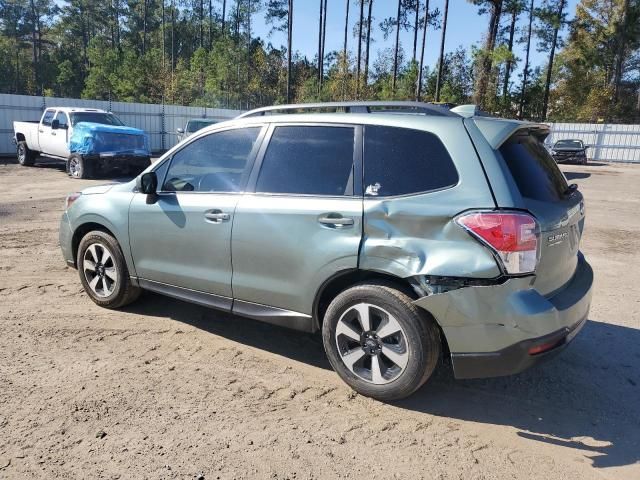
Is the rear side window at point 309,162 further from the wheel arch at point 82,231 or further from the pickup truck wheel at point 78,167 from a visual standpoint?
the pickup truck wheel at point 78,167

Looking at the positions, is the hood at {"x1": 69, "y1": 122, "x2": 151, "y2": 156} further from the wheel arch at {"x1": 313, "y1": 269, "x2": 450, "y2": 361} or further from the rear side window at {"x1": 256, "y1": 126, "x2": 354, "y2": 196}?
the wheel arch at {"x1": 313, "y1": 269, "x2": 450, "y2": 361}

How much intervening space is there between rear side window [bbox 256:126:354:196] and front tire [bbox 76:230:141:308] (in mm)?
1710

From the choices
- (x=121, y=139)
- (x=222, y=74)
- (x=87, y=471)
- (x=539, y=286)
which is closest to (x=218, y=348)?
(x=87, y=471)

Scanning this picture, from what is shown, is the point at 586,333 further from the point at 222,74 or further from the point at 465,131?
the point at 222,74

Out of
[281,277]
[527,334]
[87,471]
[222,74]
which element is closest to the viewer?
[87,471]

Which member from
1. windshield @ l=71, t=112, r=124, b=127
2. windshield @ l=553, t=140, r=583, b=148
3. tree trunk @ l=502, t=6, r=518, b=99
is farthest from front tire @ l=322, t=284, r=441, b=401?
tree trunk @ l=502, t=6, r=518, b=99

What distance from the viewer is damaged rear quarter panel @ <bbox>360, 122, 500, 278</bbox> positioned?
118 inches

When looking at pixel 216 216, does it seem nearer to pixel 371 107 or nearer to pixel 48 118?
pixel 371 107

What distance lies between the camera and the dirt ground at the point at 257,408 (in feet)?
9.19

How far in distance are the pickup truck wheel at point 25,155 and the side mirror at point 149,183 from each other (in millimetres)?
16448

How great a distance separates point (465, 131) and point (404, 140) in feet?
1.25

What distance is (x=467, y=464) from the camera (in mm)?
2830

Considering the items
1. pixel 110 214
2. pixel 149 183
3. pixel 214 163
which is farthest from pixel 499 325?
pixel 110 214

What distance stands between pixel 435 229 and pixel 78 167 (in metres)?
14.5
